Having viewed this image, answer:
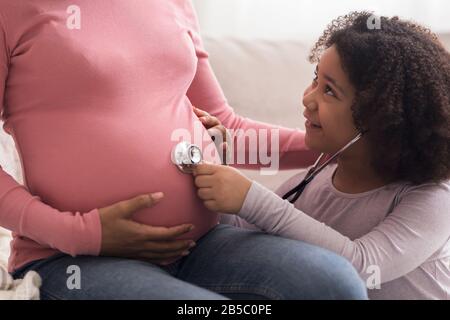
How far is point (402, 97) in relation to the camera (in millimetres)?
1000

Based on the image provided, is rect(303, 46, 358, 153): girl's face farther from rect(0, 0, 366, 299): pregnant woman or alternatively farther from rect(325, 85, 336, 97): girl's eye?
rect(0, 0, 366, 299): pregnant woman

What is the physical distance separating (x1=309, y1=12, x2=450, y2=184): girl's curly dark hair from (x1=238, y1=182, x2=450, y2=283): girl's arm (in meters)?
0.09

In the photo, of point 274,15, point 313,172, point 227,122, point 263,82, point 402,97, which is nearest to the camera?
point 402,97

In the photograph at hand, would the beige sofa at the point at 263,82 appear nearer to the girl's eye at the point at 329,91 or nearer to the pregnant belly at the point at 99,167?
the girl's eye at the point at 329,91

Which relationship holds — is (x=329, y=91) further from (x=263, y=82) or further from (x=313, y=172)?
(x=263, y=82)

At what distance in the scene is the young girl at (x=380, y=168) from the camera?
0.97 m

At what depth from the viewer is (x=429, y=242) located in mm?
979

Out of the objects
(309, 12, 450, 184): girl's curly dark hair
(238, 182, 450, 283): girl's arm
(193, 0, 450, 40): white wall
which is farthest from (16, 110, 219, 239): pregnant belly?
(193, 0, 450, 40): white wall

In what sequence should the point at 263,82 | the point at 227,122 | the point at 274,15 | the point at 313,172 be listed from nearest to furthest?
the point at 313,172 < the point at 227,122 < the point at 263,82 < the point at 274,15

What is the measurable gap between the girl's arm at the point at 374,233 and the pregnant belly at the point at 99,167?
0.14 meters

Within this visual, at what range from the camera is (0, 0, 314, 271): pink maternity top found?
91 centimetres

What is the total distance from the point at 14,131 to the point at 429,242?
694mm

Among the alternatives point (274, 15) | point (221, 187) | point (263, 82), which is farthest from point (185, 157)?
point (274, 15)

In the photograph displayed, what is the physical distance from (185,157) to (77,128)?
0.18 metres
